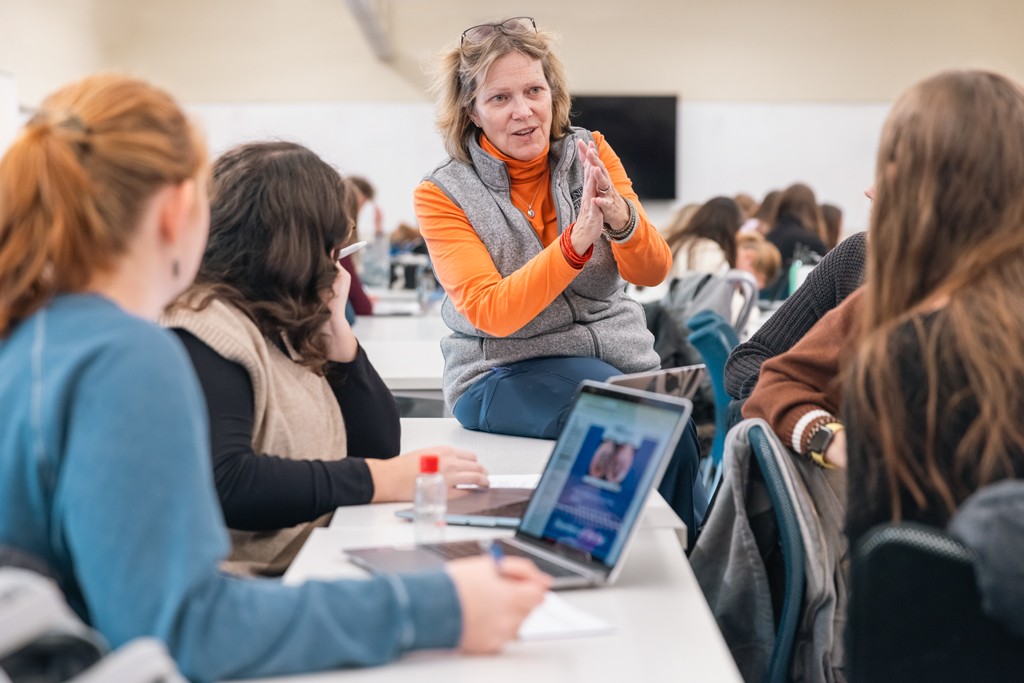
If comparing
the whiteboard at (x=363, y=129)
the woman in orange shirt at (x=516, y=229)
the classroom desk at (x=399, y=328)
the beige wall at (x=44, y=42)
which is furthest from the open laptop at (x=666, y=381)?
the whiteboard at (x=363, y=129)

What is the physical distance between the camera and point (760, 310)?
5.31 m

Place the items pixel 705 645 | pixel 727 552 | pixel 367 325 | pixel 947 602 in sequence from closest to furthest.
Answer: pixel 947 602 → pixel 705 645 → pixel 727 552 → pixel 367 325

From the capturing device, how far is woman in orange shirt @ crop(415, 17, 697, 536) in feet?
7.51

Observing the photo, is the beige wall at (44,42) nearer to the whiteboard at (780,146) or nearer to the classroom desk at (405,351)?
the classroom desk at (405,351)

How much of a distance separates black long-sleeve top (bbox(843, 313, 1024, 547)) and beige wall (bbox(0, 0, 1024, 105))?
9561 millimetres

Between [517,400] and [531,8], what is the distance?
8.78 m

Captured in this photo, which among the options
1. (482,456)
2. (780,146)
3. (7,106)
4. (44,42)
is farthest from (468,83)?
(780,146)

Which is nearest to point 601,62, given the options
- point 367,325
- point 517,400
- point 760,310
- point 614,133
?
point 614,133

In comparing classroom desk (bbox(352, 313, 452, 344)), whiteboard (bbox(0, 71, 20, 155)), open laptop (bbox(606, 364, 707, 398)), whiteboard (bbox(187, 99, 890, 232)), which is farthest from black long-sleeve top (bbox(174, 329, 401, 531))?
whiteboard (bbox(187, 99, 890, 232))

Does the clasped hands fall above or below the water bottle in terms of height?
above

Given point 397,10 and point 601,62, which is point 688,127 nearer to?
point 601,62

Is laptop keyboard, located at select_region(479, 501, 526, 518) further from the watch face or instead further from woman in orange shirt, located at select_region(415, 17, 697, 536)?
woman in orange shirt, located at select_region(415, 17, 697, 536)

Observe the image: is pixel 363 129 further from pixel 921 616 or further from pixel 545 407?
pixel 921 616

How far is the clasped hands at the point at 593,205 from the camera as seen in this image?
2203 mm
